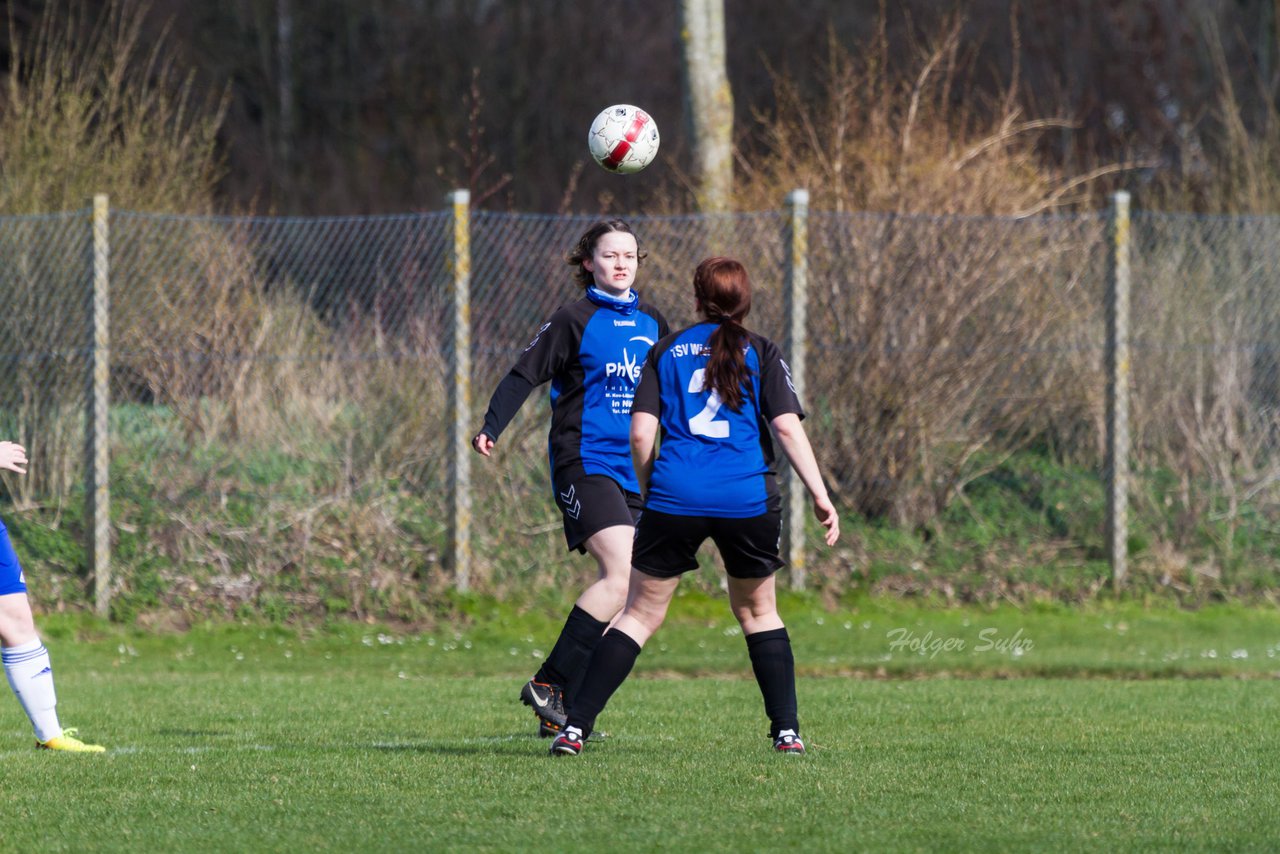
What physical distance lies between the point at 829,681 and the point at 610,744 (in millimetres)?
2911

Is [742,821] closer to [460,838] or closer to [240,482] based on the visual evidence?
[460,838]

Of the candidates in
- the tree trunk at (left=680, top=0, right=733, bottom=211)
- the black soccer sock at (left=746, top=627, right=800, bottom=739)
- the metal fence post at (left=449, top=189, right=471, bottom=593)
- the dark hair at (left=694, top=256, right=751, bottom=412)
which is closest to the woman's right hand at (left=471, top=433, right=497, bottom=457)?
the dark hair at (left=694, top=256, right=751, bottom=412)

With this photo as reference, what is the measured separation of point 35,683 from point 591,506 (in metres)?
2.24

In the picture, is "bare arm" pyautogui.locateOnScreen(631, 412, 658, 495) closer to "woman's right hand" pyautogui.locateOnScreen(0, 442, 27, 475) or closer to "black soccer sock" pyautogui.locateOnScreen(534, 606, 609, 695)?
"black soccer sock" pyautogui.locateOnScreen(534, 606, 609, 695)

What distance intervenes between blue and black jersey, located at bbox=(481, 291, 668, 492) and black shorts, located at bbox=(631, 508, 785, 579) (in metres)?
0.73

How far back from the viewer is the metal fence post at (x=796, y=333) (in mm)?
11828

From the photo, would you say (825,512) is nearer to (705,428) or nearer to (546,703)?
(705,428)

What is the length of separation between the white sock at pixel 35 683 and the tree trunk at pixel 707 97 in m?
9.02

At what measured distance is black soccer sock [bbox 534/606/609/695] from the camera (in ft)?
22.1

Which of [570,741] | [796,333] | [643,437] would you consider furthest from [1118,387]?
[570,741]

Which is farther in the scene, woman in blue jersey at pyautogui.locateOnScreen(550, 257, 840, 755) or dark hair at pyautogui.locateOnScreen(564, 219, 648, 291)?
dark hair at pyautogui.locateOnScreen(564, 219, 648, 291)

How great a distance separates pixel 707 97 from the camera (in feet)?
49.0

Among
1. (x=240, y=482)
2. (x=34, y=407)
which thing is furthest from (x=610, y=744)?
(x=34, y=407)

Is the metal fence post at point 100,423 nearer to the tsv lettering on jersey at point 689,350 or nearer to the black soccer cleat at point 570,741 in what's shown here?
the black soccer cleat at point 570,741
